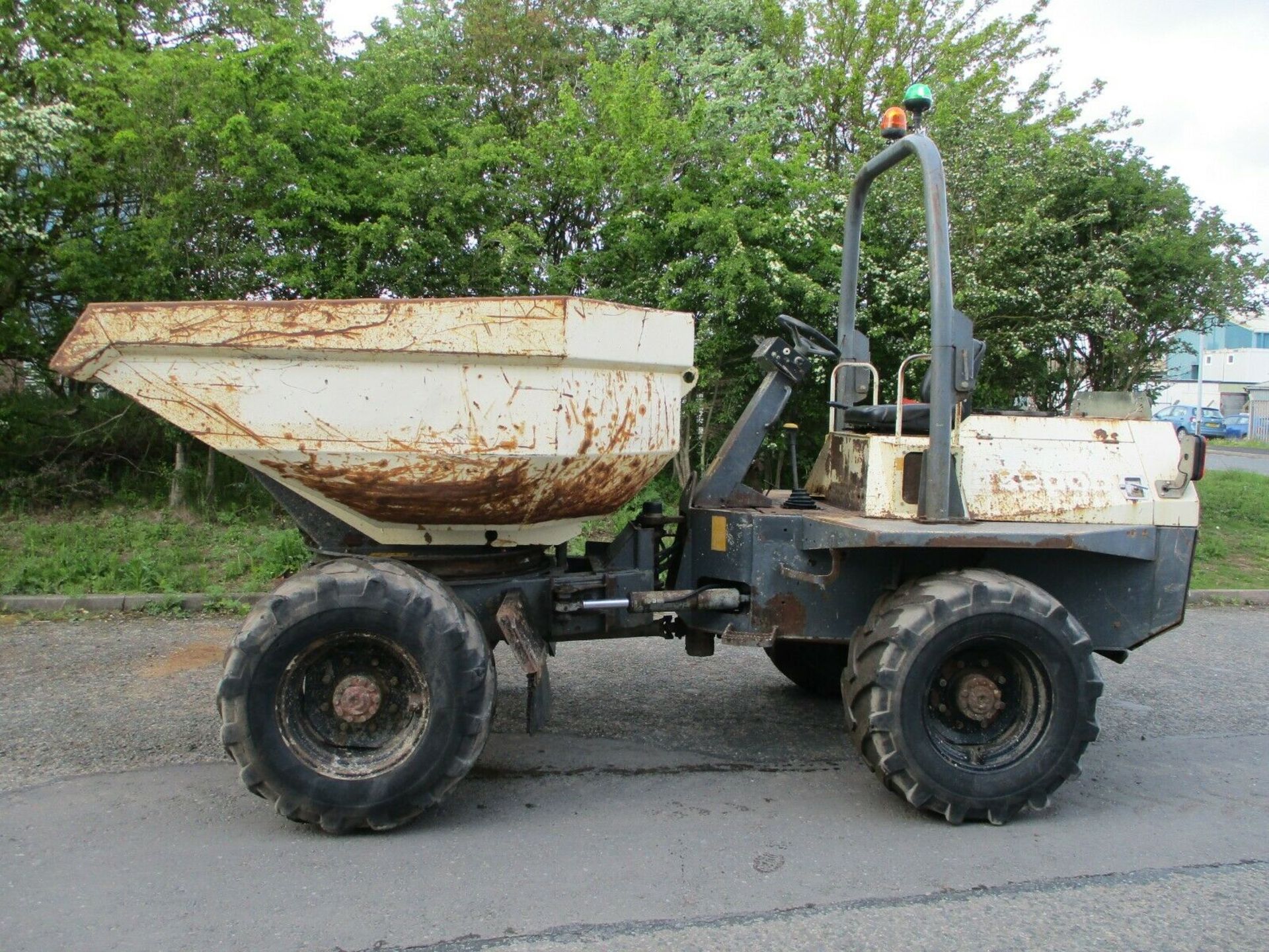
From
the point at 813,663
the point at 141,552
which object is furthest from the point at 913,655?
the point at 141,552

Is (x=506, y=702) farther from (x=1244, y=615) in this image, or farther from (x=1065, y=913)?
(x=1244, y=615)

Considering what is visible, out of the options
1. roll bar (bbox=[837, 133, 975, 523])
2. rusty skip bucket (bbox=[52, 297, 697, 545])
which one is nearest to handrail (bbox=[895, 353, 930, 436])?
roll bar (bbox=[837, 133, 975, 523])

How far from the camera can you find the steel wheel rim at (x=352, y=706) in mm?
3797

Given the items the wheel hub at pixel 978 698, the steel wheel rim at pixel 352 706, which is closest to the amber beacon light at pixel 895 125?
the wheel hub at pixel 978 698

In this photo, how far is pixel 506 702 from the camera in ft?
17.8

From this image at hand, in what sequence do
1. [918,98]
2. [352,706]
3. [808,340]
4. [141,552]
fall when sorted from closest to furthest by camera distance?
[352,706] → [918,98] → [808,340] → [141,552]

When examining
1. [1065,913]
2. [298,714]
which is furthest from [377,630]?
[1065,913]

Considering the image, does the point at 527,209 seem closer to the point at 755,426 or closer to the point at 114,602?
the point at 114,602

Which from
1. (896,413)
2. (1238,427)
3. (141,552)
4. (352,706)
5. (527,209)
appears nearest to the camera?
(352,706)

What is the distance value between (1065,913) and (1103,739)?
85.0 inches

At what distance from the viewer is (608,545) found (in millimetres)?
4867

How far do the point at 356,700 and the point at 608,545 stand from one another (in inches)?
57.5

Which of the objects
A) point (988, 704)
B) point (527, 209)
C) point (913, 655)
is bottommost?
point (988, 704)

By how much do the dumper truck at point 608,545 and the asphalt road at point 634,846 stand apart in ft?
0.92
